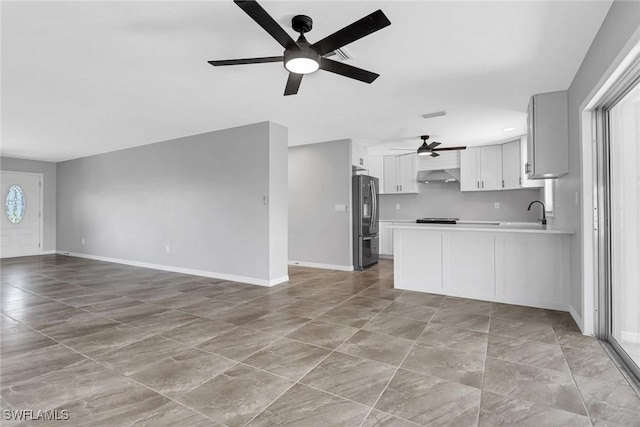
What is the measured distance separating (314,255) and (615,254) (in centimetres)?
446

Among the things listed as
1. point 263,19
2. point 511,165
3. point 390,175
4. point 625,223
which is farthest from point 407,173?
point 263,19

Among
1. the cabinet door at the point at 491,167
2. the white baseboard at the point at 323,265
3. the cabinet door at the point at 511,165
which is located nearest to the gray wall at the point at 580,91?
the cabinet door at the point at 511,165

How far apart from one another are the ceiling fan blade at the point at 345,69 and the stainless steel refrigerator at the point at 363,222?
11.4ft

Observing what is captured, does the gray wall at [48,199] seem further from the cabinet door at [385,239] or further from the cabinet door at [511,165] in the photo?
the cabinet door at [511,165]

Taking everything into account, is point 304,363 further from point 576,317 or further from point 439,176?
point 439,176

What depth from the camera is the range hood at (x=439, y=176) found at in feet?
22.3

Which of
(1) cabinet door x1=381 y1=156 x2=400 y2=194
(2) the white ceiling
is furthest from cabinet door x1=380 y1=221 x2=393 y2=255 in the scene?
(2) the white ceiling

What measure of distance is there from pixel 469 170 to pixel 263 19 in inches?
230

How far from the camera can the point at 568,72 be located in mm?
3039

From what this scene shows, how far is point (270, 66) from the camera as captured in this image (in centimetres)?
292

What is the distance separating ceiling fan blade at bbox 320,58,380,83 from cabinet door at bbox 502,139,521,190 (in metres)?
4.79

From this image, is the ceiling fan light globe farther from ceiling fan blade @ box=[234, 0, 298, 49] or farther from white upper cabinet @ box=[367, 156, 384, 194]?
white upper cabinet @ box=[367, 156, 384, 194]

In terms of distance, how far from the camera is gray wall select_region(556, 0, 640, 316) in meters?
1.87

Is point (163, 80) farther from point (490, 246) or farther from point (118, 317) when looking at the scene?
point (490, 246)
